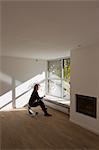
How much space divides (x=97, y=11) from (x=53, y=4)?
680 millimetres

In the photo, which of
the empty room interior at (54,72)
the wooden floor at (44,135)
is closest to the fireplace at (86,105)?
the empty room interior at (54,72)

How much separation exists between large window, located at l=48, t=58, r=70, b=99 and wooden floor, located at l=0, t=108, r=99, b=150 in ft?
7.45

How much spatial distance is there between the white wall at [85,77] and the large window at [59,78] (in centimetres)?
215

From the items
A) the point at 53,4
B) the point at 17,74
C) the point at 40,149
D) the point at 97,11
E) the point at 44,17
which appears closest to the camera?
the point at 53,4

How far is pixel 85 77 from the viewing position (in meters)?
5.23

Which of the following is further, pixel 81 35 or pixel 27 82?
pixel 27 82

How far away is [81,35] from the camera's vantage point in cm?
408

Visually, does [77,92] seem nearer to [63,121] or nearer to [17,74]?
[63,121]

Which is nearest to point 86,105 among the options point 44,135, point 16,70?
point 44,135

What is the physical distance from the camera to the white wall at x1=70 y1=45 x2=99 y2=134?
15.8ft

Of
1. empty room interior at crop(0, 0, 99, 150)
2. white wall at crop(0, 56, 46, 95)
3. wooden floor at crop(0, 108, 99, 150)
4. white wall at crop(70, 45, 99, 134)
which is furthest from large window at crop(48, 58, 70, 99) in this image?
wooden floor at crop(0, 108, 99, 150)

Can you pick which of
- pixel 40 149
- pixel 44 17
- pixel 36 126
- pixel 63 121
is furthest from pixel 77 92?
pixel 44 17

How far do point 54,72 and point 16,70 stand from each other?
5.79 ft

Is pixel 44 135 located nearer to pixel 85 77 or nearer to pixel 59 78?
pixel 85 77
